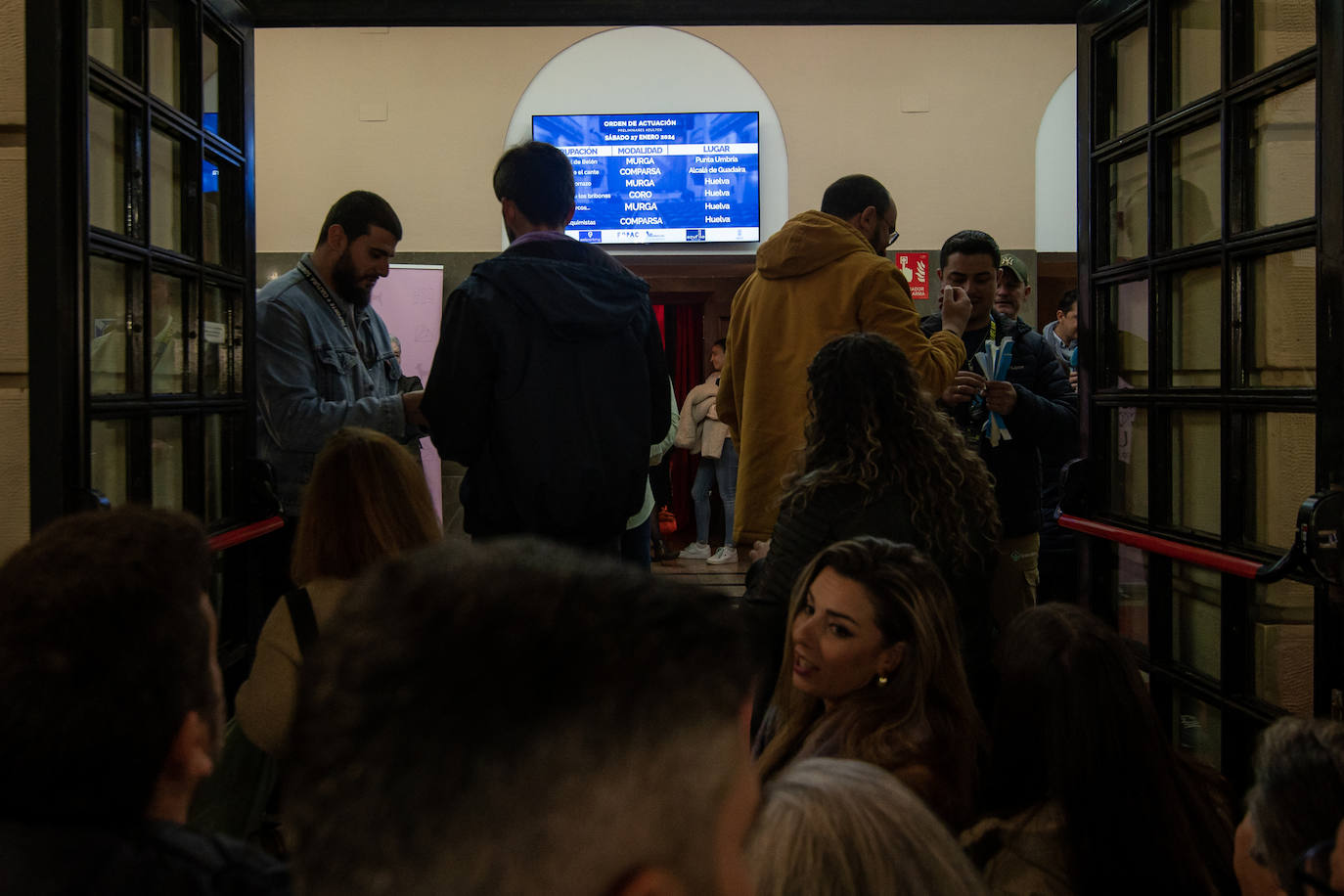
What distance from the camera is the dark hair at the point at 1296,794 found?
1.15 metres

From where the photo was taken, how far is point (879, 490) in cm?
211

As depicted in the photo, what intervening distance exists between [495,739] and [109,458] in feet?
6.02

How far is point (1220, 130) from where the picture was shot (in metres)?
2.04

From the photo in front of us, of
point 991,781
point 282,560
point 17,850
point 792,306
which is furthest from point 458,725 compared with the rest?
point 282,560

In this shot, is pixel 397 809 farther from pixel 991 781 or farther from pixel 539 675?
pixel 991 781

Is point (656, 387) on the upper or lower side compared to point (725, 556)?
upper

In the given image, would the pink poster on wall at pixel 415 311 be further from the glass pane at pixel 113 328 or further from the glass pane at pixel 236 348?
the glass pane at pixel 113 328

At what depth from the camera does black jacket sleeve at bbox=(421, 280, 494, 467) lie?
229 centimetres

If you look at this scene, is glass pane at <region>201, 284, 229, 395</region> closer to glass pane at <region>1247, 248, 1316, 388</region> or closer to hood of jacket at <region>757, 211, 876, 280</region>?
hood of jacket at <region>757, 211, 876, 280</region>

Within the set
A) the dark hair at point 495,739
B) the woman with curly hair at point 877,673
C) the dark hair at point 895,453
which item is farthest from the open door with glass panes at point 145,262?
the dark hair at point 495,739

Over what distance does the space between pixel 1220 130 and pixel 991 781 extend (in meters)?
1.34

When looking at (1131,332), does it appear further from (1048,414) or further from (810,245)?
(810,245)

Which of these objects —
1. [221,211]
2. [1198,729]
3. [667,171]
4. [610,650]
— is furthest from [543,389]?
[667,171]

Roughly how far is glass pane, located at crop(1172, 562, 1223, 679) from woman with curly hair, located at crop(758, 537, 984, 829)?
0.72 meters
